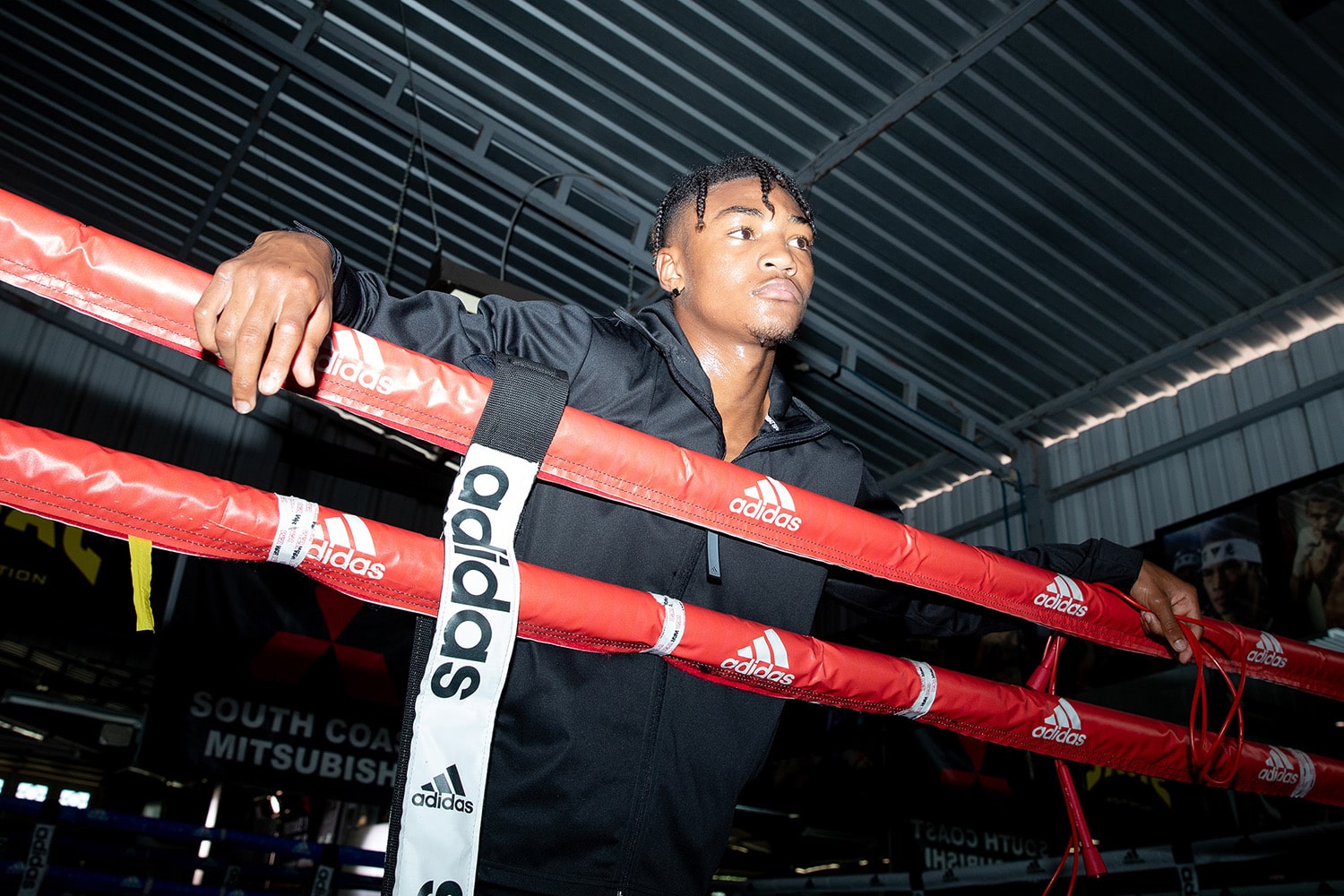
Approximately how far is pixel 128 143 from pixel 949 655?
887cm

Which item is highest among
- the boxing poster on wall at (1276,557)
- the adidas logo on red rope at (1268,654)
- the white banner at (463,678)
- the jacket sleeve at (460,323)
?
the boxing poster on wall at (1276,557)

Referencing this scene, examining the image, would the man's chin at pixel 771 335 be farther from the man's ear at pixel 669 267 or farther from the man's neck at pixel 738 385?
the man's ear at pixel 669 267

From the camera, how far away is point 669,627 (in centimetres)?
142

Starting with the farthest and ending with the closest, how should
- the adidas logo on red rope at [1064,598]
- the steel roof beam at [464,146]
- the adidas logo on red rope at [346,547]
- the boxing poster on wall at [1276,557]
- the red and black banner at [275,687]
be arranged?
the steel roof beam at [464,146], the boxing poster on wall at [1276,557], the red and black banner at [275,687], the adidas logo on red rope at [1064,598], the adidas logo on red rope at [346,547]

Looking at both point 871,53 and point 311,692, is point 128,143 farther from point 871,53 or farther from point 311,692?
point 871,53

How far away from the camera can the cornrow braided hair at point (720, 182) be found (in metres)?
2.03

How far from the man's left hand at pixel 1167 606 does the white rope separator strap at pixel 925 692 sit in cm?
50

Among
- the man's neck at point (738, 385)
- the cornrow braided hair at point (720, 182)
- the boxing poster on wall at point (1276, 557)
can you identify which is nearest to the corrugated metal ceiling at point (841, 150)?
the boxing poster on wall at point (1276, 557)

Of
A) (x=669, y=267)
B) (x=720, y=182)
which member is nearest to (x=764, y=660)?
(x=669, y=267)

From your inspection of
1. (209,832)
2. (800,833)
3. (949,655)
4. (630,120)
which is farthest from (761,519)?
(949,655)

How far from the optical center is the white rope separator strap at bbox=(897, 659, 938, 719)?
1.75 m

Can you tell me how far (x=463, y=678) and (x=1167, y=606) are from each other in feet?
5.05

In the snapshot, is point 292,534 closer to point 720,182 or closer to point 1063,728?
point 720,182

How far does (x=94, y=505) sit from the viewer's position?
113 cm
